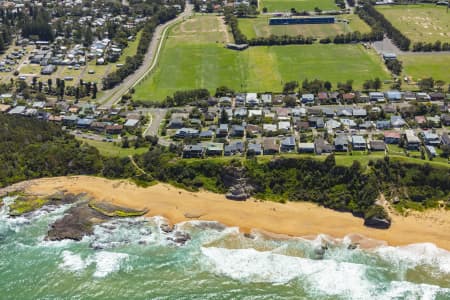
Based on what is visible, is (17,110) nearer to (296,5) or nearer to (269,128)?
(269,128)

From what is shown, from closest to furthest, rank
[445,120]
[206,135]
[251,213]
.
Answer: [251,213], [206,135], [445,120]

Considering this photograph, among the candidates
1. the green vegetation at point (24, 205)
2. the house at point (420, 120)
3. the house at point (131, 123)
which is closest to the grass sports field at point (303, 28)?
the house at point (420, 120)


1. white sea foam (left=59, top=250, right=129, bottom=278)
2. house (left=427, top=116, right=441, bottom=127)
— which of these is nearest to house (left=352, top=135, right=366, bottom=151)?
house (left=427, top=116, right=441, bottom=127)

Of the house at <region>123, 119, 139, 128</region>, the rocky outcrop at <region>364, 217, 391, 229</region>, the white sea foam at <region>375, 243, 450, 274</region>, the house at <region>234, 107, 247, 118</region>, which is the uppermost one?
the house at <region>234, 107, 247, 118</region>

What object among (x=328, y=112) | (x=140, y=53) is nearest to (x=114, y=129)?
(x=328, y=112)

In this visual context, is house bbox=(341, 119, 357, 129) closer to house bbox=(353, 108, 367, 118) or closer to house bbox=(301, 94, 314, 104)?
house bbox=(353, 108, 367, 118)

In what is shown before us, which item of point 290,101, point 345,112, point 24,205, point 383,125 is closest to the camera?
point 24,205
